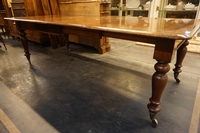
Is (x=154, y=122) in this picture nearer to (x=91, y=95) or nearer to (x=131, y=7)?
(x=91, y=95)

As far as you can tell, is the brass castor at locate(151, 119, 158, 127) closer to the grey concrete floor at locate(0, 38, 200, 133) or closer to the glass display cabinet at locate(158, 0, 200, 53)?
the grey concrete floor at locate(0, 38, 200, 133)

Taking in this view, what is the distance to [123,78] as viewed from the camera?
5.65 feet

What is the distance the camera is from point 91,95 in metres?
1.42

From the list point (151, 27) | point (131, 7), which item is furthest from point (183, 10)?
point (151, 27)

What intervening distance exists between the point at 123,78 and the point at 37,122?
106 centimetres

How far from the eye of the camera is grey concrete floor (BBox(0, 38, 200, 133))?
41.9 inches

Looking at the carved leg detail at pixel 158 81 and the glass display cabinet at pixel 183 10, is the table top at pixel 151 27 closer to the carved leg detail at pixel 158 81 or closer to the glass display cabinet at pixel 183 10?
the carved leg detail at pixel 158 81

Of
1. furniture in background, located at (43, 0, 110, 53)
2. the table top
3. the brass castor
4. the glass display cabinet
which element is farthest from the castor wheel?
the glass display cabinet

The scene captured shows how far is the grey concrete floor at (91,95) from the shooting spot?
1065mm

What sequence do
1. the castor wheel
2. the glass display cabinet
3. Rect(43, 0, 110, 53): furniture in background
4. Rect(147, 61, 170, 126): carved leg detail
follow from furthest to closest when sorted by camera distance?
1. the glass display cabinet
2. Rect(43, 0, 110, 53): furniture in background
3. the castor wheel
4. Rect(147, 61, 170, 126): carved leg detail

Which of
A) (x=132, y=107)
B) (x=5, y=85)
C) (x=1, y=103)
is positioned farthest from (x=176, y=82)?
(x=5, y=85)

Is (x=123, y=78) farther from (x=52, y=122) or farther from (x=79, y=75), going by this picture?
(x=52, y=122)

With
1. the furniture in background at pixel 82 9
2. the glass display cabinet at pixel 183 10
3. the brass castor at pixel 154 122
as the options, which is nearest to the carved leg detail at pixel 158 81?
the brass castor at pixel 154 122

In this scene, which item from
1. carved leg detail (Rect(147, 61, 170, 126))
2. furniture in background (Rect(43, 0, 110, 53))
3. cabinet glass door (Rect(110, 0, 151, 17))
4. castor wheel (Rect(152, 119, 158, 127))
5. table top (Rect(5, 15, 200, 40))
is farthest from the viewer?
cabinet glass door (Rect(110, 0, 151, 17))
